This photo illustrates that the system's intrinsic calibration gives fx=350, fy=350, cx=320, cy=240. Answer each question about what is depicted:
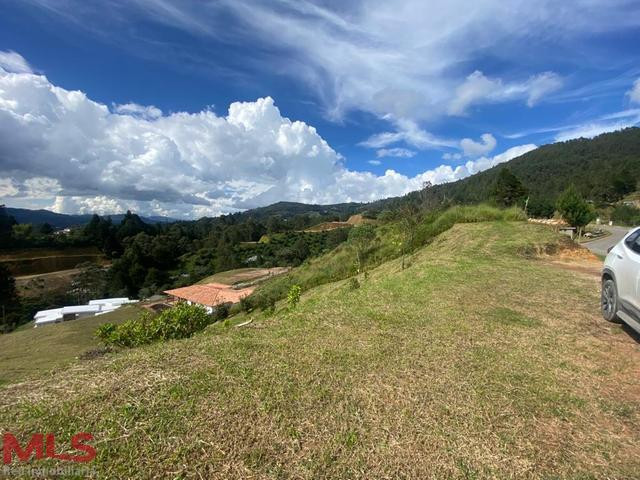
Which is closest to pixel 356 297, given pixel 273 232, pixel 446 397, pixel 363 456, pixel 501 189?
pixel 446 397

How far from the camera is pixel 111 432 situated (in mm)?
2729

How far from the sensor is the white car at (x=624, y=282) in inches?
178

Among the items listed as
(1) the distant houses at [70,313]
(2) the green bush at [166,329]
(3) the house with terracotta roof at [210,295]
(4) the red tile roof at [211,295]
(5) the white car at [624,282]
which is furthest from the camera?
(1) the distant houses at [70,313]

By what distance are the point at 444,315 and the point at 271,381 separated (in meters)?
3.96

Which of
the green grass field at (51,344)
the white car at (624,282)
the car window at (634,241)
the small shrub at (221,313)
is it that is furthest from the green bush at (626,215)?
the green grass field at (51,344)

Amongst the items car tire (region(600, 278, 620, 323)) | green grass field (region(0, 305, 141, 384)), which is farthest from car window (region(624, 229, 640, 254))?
green grass field (region(0, 305, 141, 384))

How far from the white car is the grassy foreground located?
42 cm

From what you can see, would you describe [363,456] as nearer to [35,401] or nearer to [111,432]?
[111,432]

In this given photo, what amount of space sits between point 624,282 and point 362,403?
4161mm

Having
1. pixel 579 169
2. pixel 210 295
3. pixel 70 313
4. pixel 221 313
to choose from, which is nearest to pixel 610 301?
pixel 221 313

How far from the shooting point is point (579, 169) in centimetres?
10462

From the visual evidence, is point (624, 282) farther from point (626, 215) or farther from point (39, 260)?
point (39, 260)

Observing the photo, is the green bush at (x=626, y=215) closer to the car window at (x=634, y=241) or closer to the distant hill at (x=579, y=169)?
the distant hill at (x=579, y=169)

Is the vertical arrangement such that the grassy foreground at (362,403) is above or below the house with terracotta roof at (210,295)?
above
